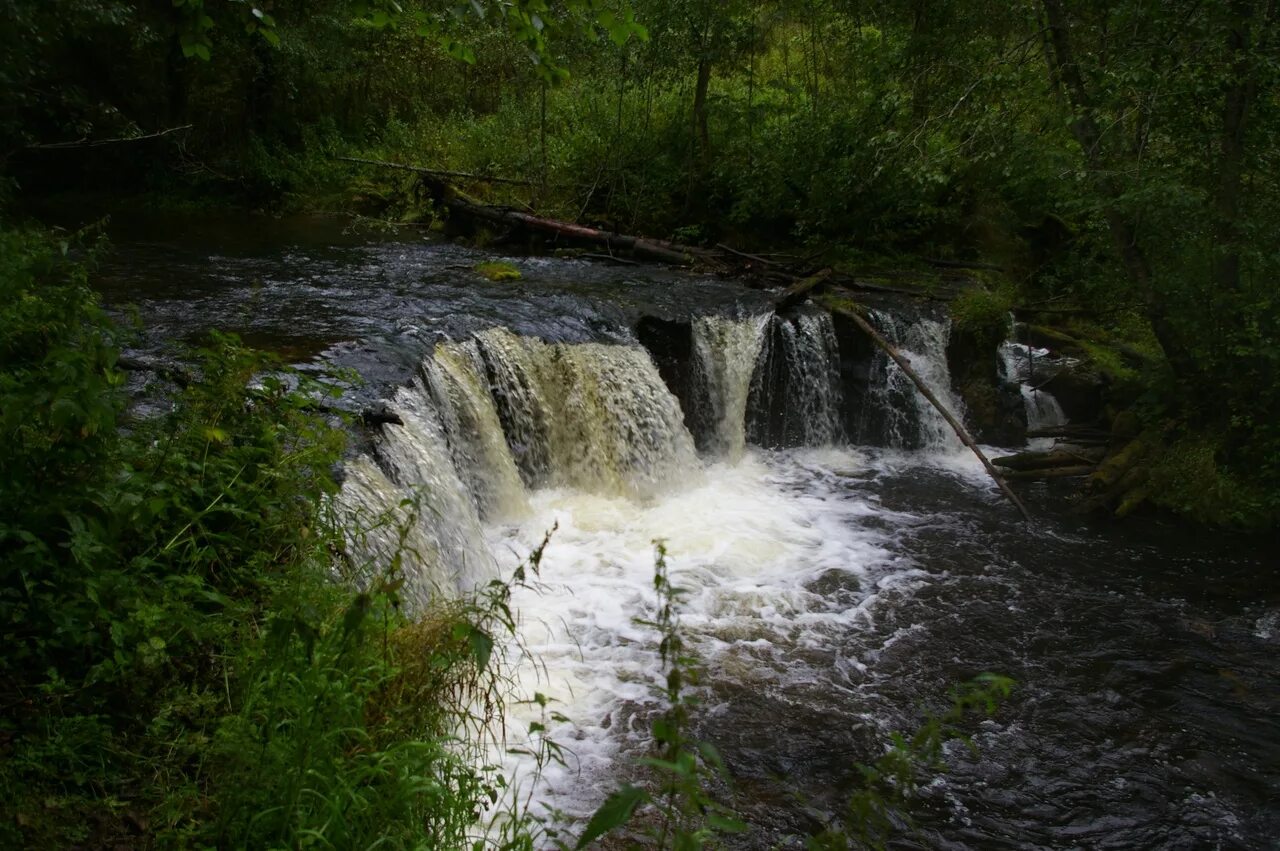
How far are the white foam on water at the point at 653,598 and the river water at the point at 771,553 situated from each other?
3 cm

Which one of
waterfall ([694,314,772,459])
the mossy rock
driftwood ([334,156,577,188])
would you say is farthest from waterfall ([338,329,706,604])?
driftwood ([334,156,577,188])

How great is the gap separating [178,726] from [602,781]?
2213 millimetres

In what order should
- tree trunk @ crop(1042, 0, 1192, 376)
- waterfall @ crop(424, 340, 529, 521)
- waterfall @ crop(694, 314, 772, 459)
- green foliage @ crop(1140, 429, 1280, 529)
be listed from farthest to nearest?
waterfall @ crop(694, 314, 772, 459)
tree trunk @ crop(1042, 0, 1192, 376)
green foliage @ crop(1140, 429, 1280, 529)
waterfall @ crop(424, 340, 529, 521)

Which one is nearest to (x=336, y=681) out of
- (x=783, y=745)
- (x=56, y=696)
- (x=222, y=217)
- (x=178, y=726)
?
(x=178, y=726)

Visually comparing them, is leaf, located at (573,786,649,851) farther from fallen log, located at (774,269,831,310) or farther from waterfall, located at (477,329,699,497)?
fallen log, located at (774,269,831,310)

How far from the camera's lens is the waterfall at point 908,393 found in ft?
37.1

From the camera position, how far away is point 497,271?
11.7 m

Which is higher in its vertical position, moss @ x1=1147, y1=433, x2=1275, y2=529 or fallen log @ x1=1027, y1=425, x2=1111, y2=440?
fallen log @ x1=1027, y1=425, x2=1111, y2=440

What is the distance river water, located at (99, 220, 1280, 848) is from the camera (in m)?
4.84

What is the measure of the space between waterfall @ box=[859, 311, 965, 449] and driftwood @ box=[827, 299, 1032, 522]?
295 millimetres

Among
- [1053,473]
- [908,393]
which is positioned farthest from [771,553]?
[908,393]

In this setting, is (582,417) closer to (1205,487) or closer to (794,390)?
(794,390)

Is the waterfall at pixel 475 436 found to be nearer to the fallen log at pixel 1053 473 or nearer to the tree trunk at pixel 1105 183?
the fallen log at pixel 1053 473

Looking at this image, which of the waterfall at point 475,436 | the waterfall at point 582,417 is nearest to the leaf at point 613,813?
the waterfall at point 475,436
